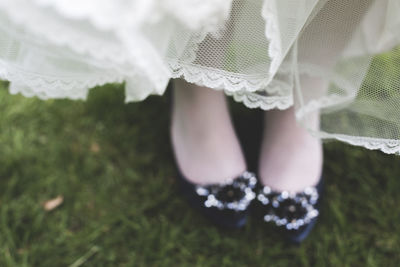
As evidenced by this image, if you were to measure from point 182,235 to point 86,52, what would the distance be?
1.99ft

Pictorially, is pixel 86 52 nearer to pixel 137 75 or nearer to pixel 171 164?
pixel 137 75

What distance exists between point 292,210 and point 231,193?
15 cm

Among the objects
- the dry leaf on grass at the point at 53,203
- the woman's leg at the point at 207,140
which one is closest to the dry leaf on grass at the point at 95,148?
the dry leaf on grass at the point at 53,203

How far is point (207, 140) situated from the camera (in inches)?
40.1

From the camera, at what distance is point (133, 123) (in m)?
1.28

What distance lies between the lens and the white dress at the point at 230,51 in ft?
1.61

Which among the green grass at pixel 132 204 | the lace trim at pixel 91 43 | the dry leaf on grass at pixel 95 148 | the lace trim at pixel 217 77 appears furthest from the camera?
the dry leaf on grass at pixel 95 148

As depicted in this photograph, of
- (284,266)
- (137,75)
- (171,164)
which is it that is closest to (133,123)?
(171,164)

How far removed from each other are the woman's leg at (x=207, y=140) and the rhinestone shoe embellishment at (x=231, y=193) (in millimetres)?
19

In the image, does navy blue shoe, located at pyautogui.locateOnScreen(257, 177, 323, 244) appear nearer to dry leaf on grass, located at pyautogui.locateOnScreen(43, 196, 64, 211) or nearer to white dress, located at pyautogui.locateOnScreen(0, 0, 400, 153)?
white dress, located at pyautogui.locateOnScreen(0, 0, 400, 153)

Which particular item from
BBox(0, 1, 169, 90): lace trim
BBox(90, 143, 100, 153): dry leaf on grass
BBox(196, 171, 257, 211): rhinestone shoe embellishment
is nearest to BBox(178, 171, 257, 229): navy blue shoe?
BBox(196, 171, 257, 211): rhinestone shoe embellishment

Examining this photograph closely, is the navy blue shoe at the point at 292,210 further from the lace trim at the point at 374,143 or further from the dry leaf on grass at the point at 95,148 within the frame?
the dry leaf on grass at the point at 95,148

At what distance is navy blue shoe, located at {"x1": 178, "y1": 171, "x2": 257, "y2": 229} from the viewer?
968 millimetres

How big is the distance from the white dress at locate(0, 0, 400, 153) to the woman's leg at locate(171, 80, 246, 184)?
0.25m
